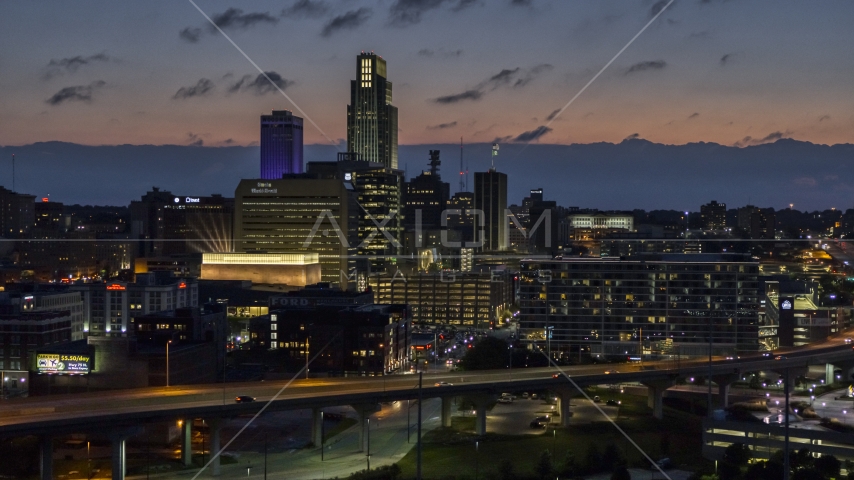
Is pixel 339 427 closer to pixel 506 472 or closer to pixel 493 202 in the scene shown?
pixel 506 472

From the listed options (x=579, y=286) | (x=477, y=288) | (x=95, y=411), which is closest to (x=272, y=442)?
(x=95, y=411)

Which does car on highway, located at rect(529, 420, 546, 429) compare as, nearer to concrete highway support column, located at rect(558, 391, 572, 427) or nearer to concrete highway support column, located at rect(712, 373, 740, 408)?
concrete highway support column, located at rect(558, 391, 572, 427)

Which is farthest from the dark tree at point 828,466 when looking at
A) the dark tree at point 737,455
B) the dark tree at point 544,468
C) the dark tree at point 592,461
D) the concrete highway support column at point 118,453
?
the concrete highway support column at point 118,453

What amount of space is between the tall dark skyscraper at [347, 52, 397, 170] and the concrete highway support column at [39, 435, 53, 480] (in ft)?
314

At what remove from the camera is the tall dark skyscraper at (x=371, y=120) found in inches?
4604

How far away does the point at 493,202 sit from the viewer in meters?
125

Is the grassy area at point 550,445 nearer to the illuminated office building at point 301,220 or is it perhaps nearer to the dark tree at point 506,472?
the dark tree at point 506,472

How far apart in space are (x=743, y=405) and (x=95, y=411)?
20647 millimetres

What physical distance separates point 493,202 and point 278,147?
33.9m

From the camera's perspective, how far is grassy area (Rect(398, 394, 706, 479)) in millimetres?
25172

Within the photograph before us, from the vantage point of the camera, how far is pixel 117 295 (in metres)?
49.0

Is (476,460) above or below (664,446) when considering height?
below

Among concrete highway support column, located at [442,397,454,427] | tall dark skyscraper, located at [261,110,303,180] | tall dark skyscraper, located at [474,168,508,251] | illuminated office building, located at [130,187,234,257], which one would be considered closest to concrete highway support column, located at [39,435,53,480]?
concrete highway support column, located at [442,397,454,427]

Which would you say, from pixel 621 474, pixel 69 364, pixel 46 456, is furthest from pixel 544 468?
pixel 69 364
